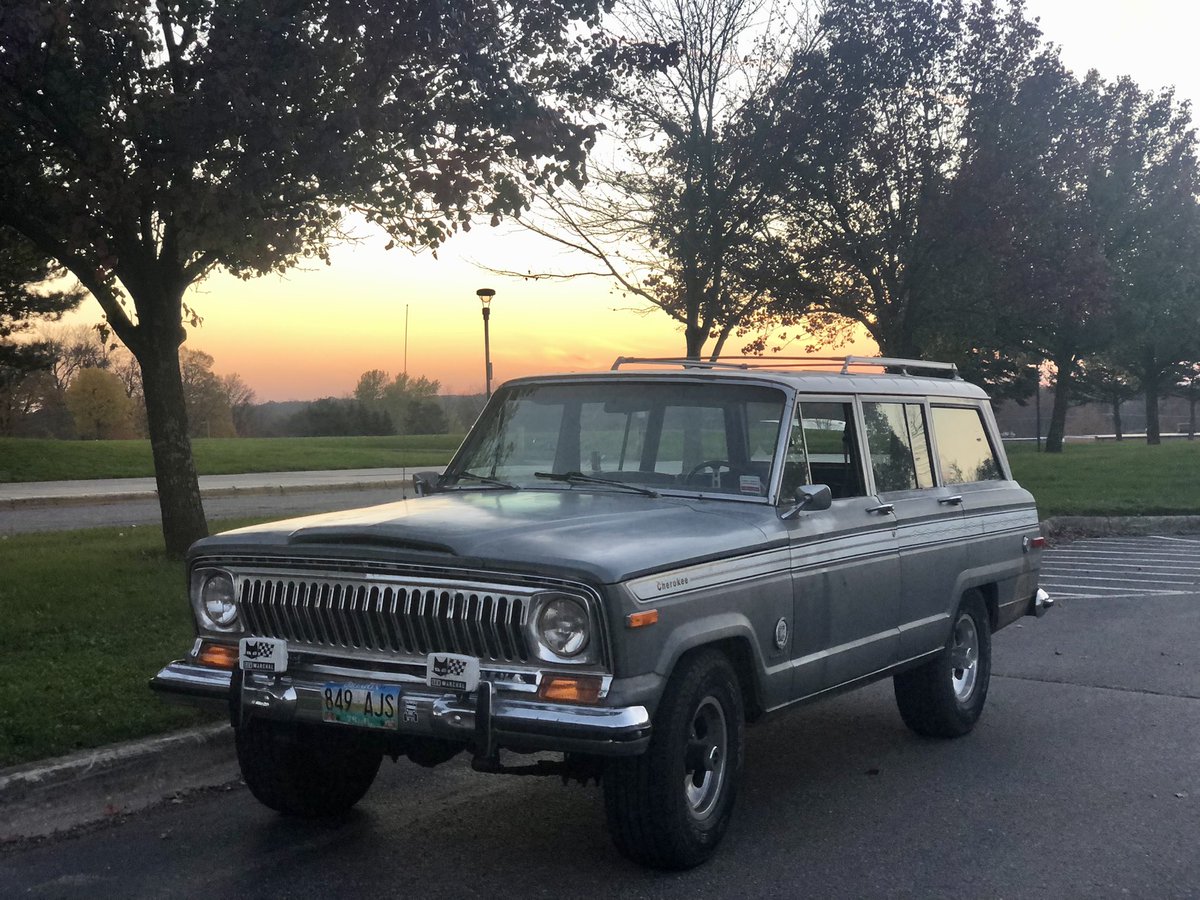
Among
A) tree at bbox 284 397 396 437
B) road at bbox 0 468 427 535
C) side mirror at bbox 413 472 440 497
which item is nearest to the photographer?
side mirror at bbox 413 472 440 497

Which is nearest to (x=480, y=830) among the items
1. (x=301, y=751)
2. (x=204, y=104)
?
(x=301, y=751)

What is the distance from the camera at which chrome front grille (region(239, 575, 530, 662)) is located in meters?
4.48

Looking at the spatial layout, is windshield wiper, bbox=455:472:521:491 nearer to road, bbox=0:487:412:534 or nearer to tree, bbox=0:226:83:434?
tree, bbox=0:226:83:434

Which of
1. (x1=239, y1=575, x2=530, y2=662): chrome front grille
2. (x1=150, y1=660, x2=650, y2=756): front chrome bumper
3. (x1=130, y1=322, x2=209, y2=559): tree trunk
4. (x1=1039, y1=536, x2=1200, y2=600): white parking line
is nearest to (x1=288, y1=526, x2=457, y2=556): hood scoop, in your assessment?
(x1=239, y1=575, x2=530, y2=662): chrome front grille

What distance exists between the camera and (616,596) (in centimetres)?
436

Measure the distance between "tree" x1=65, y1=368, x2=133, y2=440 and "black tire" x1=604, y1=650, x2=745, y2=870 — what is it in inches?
2759

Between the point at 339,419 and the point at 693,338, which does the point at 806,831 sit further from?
the point at 339,419

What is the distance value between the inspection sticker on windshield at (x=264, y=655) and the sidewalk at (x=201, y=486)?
58.3 ft

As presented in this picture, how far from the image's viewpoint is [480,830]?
5.36 metres

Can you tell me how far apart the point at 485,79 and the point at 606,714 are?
22.6ft

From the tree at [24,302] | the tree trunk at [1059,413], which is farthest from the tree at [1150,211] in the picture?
the tree at [24,302]

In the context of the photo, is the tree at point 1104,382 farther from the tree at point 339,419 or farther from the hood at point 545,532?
the hood at point 545,532

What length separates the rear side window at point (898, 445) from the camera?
647 centimetres

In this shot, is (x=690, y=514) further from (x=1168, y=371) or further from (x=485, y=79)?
(x=1168, y=371)
